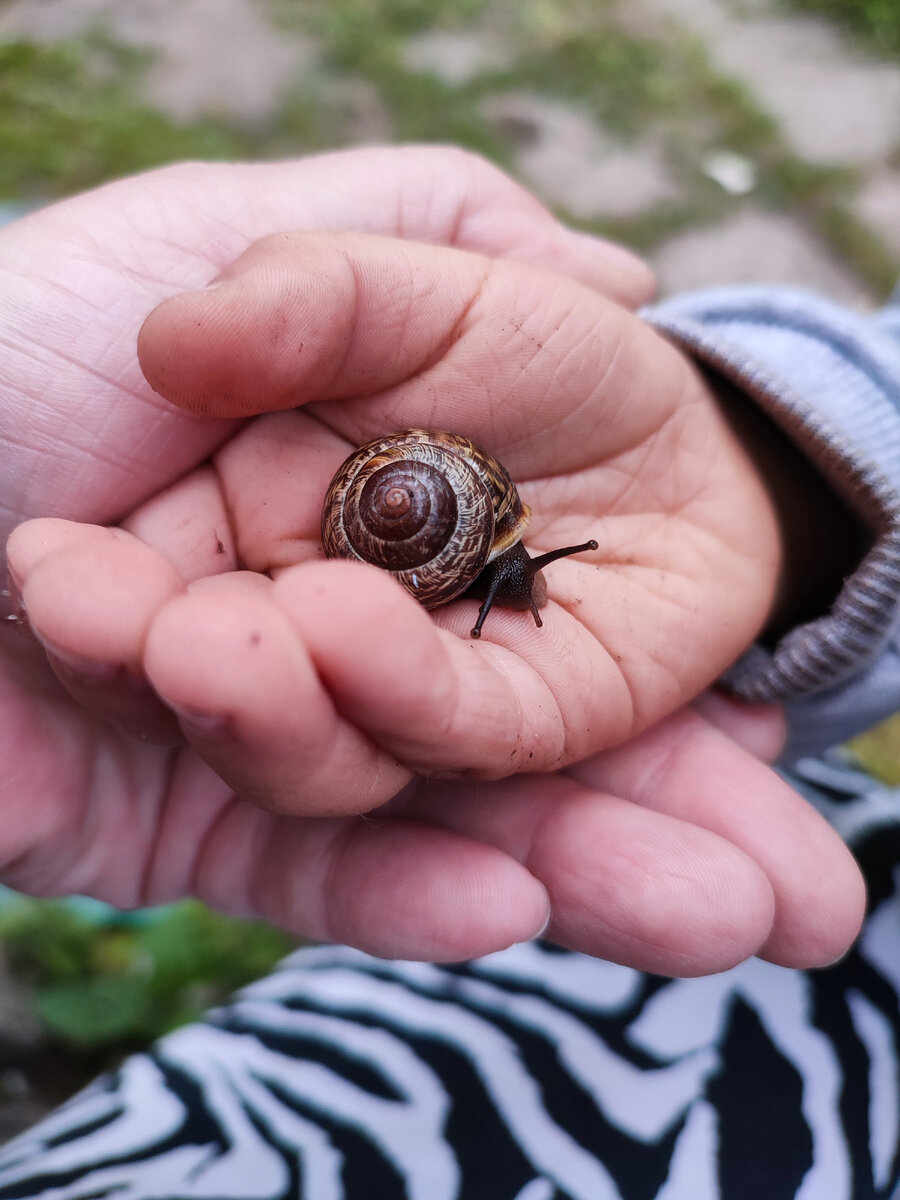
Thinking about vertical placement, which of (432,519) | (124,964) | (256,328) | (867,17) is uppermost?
(867,17)

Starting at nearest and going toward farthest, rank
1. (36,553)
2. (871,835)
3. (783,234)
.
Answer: (36,553) < (871,835) < (783,234)

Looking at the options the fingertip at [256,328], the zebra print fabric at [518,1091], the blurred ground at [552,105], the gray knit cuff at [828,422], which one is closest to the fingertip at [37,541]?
the fingertip at [256,328]

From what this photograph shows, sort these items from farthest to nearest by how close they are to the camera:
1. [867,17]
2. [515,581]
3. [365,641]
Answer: [867,17]
[515,581]
[365,641]

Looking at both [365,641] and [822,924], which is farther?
[822,924]

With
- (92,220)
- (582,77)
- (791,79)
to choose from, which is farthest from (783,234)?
(92,220)

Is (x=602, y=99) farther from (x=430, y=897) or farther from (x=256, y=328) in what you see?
(x=430, y=897)

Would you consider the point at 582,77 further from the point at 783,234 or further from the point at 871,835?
the point at 871,835

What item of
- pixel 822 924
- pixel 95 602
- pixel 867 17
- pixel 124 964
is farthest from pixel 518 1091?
pixel 867 17

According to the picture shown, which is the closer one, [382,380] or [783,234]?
[382,380]
